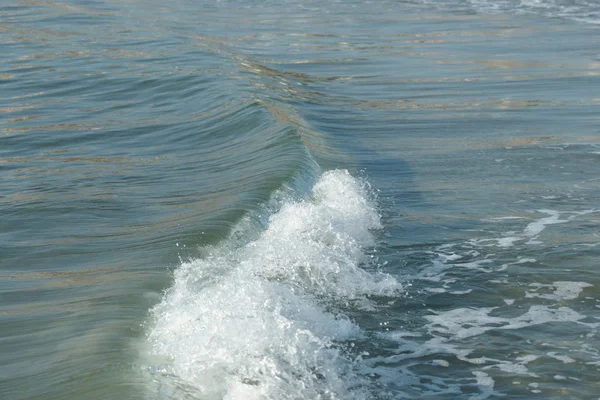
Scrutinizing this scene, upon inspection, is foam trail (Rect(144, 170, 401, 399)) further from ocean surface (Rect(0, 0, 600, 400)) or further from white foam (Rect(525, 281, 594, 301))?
white foam (Rect(525, 281, 594, 301))

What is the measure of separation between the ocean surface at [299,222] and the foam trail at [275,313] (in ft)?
0.07

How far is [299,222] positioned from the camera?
8.73 metres

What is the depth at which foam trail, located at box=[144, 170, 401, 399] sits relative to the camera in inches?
229

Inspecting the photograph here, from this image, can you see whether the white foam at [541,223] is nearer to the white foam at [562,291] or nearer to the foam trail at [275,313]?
the white foam at [562,291]

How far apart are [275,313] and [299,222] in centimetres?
230

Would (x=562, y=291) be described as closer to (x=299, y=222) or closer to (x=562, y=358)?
(x=562, y=358)

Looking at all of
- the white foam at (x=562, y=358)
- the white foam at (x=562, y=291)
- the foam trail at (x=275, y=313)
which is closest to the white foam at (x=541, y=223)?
the white foam at (x=562, y=291)

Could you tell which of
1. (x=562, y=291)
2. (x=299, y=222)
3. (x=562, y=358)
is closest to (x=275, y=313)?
(x=562, y=358)

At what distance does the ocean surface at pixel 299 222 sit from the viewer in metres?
6.17

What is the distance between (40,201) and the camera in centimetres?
967

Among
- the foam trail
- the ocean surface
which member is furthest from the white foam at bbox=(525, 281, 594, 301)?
the foam trail

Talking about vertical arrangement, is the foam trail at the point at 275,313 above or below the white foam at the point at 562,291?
above

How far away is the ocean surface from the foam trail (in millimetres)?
20

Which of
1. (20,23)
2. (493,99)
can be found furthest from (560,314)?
(20,23)
